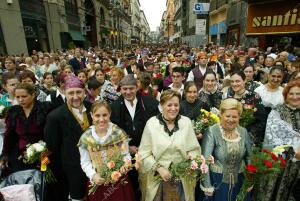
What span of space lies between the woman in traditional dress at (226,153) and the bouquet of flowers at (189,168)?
32cm

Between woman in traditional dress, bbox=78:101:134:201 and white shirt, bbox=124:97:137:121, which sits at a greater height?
white shirt, bbox=124:97:137:121

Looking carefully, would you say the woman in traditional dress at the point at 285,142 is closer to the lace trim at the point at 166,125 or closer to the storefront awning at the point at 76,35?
the lace trim at the point at 166,125

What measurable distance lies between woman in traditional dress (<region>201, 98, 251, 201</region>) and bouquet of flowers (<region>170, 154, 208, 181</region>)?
316 millimetres

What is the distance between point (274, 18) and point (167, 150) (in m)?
14.4

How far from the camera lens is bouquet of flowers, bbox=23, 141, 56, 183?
323 cm

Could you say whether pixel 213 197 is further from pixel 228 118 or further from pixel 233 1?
pixel 233 1

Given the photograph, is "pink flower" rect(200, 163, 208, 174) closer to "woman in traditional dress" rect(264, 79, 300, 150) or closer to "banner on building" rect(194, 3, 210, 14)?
"woman in traditional dress" rect(264, 79, 300, 150)

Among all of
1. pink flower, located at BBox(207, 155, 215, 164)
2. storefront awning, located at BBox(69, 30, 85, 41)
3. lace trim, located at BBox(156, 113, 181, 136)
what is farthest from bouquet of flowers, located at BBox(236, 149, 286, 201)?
storefront awning, located at BBox(69, 30, 85, 41)

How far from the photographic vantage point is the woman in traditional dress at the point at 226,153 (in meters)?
3.06

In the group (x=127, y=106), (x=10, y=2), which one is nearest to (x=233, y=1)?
(x=10, y=2)

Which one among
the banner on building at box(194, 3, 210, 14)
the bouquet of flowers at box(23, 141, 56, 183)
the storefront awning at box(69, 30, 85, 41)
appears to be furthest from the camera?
the storefront awning at box(69, 30, 85, 41)

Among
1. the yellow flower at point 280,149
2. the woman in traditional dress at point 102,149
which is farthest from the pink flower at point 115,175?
the yellow flower at point 280,149

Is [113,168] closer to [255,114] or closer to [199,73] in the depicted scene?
[255,114]

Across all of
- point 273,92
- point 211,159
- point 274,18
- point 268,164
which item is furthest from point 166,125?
point 274,18
